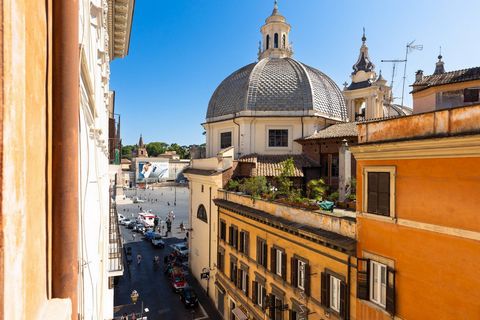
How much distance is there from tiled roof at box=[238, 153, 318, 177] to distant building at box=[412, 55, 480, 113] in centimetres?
949

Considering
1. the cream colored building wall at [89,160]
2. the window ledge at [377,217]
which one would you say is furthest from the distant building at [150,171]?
the window ledge at [377,217]

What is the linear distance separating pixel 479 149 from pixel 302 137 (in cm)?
1813

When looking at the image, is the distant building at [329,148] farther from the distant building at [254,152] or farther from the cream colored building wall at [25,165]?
the cream colored building wall at [25,165]

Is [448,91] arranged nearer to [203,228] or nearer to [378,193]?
[378,193]

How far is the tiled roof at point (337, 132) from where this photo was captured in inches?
859

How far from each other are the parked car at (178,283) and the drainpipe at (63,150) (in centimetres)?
2555

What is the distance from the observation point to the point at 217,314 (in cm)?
2273

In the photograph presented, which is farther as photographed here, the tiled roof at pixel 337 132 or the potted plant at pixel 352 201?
the tiled roof at pixel 337 132

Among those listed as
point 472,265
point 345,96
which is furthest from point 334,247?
point 345,96

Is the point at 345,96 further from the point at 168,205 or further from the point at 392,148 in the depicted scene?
the point at 168,205

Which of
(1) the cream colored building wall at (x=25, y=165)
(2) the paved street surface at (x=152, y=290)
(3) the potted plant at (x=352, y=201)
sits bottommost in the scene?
(2) the paved street surface at (x=152, y=290)

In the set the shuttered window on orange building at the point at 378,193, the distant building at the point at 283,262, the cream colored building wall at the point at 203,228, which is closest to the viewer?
the shuttered window on orange building at the point at 378,193

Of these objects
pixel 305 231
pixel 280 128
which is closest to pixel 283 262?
pixel 305 231

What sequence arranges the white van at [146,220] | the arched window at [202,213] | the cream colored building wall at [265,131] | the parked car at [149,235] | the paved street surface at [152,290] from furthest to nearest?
the white van at [146,220]
the parked car at [149,235]
the arched window at [202,213]
the cream colored building wall at [265,131]
the paved street surface at [152,290]
